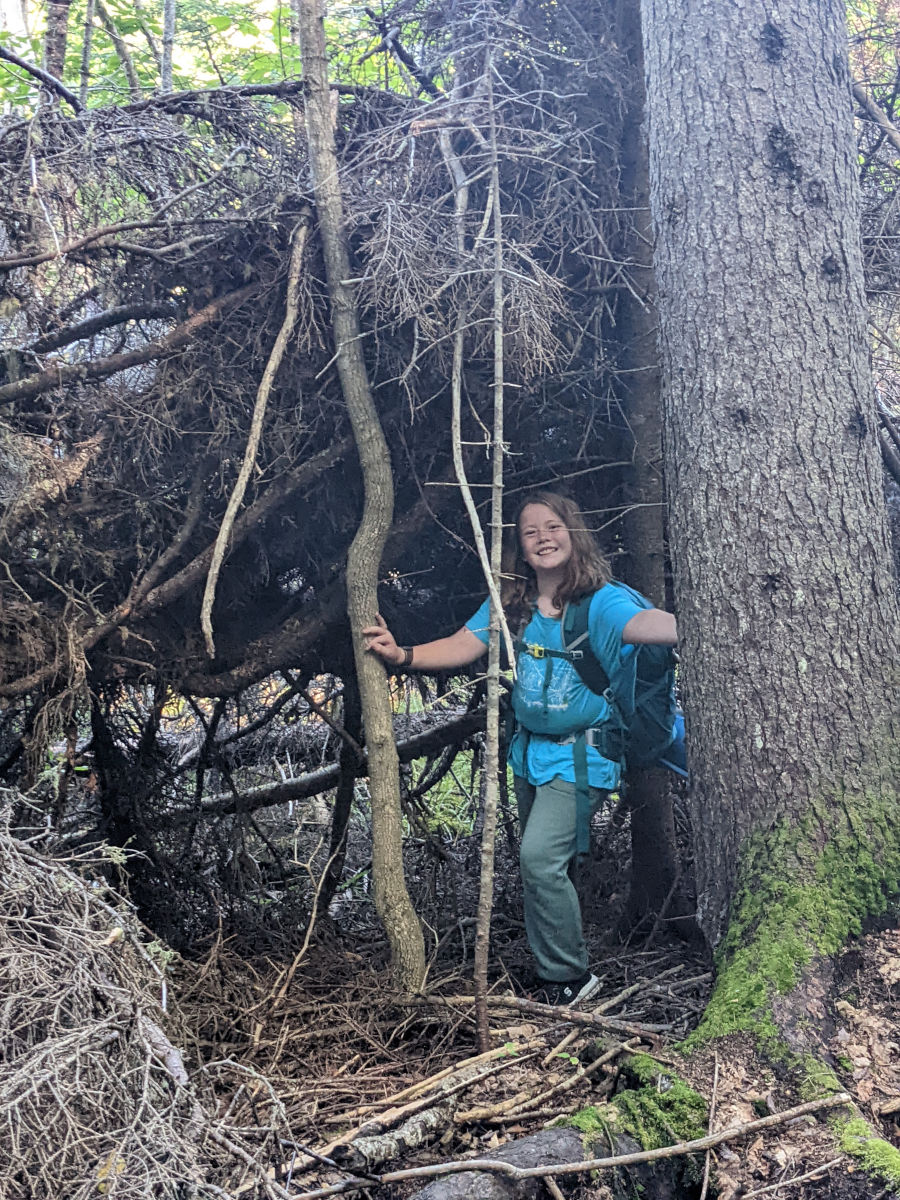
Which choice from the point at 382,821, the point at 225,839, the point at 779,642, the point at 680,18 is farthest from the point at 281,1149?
the point at 680,18

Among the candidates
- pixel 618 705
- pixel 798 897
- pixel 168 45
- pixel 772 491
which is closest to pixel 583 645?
pixel 618 705

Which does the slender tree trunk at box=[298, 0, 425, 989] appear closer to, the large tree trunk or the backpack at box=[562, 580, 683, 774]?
the backpack at box=[562, 580, 683, 774]

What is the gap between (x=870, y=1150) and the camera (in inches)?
92.1

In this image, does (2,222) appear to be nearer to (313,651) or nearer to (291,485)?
(291,485)

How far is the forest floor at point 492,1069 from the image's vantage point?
2.41 metres

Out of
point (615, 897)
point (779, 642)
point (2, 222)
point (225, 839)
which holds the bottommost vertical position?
point (615, 897)

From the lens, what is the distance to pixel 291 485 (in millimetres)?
4234

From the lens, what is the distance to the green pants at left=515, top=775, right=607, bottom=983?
386 cm

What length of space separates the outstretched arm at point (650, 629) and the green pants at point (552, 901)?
84cm

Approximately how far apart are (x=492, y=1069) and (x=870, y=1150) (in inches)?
45.4

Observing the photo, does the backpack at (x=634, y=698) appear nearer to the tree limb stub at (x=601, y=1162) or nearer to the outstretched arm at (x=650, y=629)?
the outstretched arm at (x=650, y=629)

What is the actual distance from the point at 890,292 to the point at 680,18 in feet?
6.41

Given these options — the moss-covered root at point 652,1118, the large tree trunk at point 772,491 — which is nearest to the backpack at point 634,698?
the large tree trunk at point 772,491

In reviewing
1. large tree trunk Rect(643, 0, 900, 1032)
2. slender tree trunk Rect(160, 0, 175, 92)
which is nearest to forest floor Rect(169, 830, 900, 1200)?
large tree trunk Rect(643, 0, 900, 1032)
